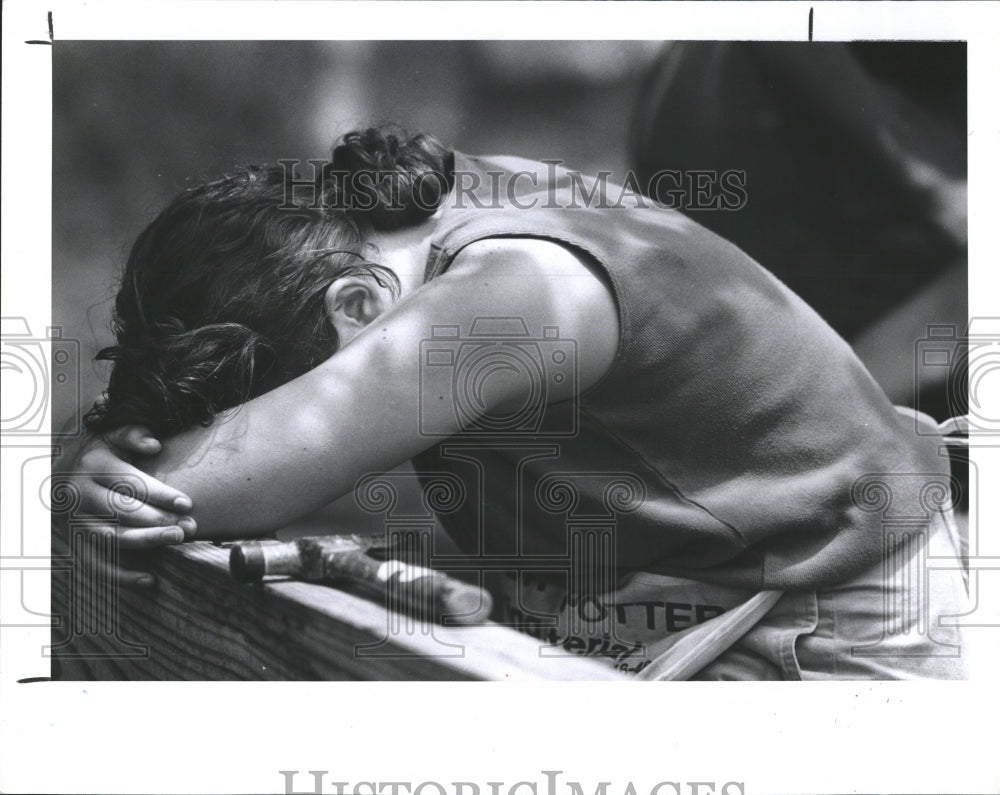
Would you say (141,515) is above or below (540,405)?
below

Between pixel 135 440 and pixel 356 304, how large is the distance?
61cm

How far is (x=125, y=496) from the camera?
2777 millimetres

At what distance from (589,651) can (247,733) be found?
2.74ft

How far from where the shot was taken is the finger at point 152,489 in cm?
274

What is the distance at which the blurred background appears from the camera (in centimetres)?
283

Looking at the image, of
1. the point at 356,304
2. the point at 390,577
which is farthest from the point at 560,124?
the point at 390,577

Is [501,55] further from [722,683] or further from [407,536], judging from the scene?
[722,683]

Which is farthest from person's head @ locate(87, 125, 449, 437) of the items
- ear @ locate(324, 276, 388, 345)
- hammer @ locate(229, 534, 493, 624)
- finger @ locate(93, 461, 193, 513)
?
hammer @ locate(229, 534, 493, 624)

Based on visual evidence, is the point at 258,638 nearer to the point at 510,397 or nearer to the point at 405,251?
the point at 510,397

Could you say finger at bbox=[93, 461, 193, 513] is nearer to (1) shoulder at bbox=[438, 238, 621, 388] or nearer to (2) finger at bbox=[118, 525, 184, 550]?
(2) finger at bbox=[118, 525, 184, 550]

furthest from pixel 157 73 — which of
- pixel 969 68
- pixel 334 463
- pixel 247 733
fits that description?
pixel 969 68

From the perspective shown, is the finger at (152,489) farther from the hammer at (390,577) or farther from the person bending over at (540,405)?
the hammer at (390,577)

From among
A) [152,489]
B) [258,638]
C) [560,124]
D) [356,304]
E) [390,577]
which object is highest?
[560,124]

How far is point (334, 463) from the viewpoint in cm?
273
